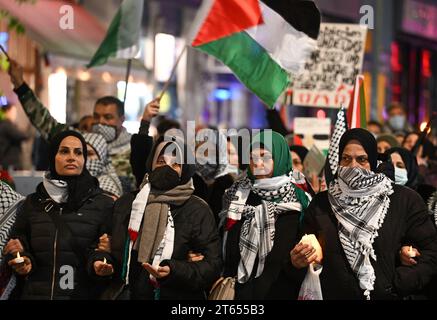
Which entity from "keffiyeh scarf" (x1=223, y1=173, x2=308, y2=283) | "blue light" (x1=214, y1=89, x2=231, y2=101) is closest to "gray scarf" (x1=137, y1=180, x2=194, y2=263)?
"keffiyeh scarf" (x1=223, y1=173, x2=308, y2=283)

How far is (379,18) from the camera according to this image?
22.0 meters

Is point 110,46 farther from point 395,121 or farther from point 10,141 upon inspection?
point 395,121

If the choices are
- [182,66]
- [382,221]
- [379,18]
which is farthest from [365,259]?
[182,66]

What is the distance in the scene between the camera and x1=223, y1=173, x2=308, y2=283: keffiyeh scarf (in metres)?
7.86

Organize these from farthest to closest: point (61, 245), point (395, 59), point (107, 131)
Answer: point (395, 59) < point (107, 131) < point (61, 245)

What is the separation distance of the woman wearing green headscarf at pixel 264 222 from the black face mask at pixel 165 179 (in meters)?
0.48

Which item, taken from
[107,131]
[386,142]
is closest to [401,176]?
[386,142]

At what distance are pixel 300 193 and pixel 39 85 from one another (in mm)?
16908

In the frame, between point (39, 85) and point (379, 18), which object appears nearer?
point (379, 18)

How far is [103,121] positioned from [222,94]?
48721mm

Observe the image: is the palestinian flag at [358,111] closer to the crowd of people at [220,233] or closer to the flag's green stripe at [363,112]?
the flag's green stripe at [363,112]

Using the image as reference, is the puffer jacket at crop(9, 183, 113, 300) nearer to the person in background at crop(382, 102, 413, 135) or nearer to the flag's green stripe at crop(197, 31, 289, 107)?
the flag's green stripe at crop(197, 31, 289, 107)

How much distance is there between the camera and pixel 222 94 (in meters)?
59.6
